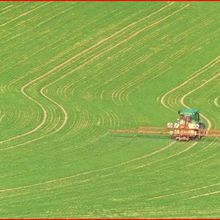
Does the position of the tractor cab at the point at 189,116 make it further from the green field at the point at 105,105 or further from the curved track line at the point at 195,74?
the curved track line at the point at 195,74

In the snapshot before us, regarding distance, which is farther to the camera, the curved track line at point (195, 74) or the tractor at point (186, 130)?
the curved track line at point (195, 74)

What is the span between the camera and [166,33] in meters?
104

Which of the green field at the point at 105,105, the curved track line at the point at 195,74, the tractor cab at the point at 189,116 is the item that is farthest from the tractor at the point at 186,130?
the curved track line at the point at 195,74

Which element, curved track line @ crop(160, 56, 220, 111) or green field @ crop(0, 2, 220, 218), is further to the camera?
curved track line @ crop(160, 56, 220, 111)

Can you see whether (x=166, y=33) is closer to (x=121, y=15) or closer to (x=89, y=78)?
(x=121, y=15)

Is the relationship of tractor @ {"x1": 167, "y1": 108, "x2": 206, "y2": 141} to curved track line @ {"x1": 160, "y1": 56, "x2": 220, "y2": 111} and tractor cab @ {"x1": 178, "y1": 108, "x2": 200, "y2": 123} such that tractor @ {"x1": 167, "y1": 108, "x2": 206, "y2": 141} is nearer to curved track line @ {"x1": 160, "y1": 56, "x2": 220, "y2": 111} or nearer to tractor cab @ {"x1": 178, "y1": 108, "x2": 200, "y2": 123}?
tractor cab @ {"x1": 178, "y1": 108, "x2": 200, "y2": 123}

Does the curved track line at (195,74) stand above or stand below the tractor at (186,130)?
above

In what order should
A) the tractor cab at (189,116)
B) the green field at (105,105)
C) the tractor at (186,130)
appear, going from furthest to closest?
the tractor cab at (189,116) < the tractor at (186,130) < the green field at (105,105)

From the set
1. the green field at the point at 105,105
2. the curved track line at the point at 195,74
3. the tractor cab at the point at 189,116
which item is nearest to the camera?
the green field at the point at 105,105

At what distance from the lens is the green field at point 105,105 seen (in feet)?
162

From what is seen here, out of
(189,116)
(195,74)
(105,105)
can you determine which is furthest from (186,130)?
(195,74)

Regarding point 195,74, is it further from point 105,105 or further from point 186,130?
point 186,130

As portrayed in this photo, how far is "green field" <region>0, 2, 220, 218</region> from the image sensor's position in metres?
49.5

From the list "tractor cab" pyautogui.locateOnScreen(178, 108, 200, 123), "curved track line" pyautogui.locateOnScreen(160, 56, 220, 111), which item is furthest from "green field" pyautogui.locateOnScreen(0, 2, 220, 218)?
"tractor cab" pyautogui.locateOnScreen(178, 108, 200, 123)
